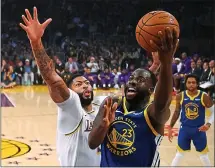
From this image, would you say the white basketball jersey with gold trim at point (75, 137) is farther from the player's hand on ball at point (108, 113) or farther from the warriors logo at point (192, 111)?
the warriors logo at point (192, 111)

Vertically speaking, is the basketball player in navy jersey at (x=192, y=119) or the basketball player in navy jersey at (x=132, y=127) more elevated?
the basketball player in navy jersey at (x=132, y=127)

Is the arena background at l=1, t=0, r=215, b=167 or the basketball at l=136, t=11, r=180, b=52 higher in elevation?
the basketball at l=136, t=11, r=180, b=52

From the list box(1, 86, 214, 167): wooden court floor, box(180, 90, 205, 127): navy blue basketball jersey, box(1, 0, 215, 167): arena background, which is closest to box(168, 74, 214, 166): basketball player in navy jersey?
box(180, 90, 205, 127): navy blue basketball jersey

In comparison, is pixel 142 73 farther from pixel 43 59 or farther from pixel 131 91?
pixel 43 59

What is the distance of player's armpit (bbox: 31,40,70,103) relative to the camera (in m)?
2.80

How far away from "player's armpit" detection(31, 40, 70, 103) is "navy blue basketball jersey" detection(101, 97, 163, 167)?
515 millimetres

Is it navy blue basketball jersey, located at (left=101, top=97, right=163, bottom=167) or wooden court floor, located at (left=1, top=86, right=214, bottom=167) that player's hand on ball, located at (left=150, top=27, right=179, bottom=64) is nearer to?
navy blue basketball jersey, located at (left=101, top=97, right=163, bottom=167)

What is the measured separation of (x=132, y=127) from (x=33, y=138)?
4834 mm

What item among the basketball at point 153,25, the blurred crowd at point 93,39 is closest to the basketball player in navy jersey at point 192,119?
the basketball at point 153,25

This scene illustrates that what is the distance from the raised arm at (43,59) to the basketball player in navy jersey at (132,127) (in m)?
0.47

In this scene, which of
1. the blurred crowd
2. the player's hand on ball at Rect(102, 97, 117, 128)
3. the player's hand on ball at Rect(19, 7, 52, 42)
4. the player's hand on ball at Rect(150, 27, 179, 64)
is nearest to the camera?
the player's hand on ball at Rect(150, 27, 179, 64)

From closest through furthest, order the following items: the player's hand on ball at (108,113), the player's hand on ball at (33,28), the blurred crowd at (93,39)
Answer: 1. the player's hand on ball at (108,113)
2. the player's hand on ball at (33,28)
3. the blurred crowd at (93,39)

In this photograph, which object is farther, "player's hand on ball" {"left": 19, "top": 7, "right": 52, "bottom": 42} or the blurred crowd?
the blurred crowd

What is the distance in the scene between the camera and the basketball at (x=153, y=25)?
2525 millimetres
